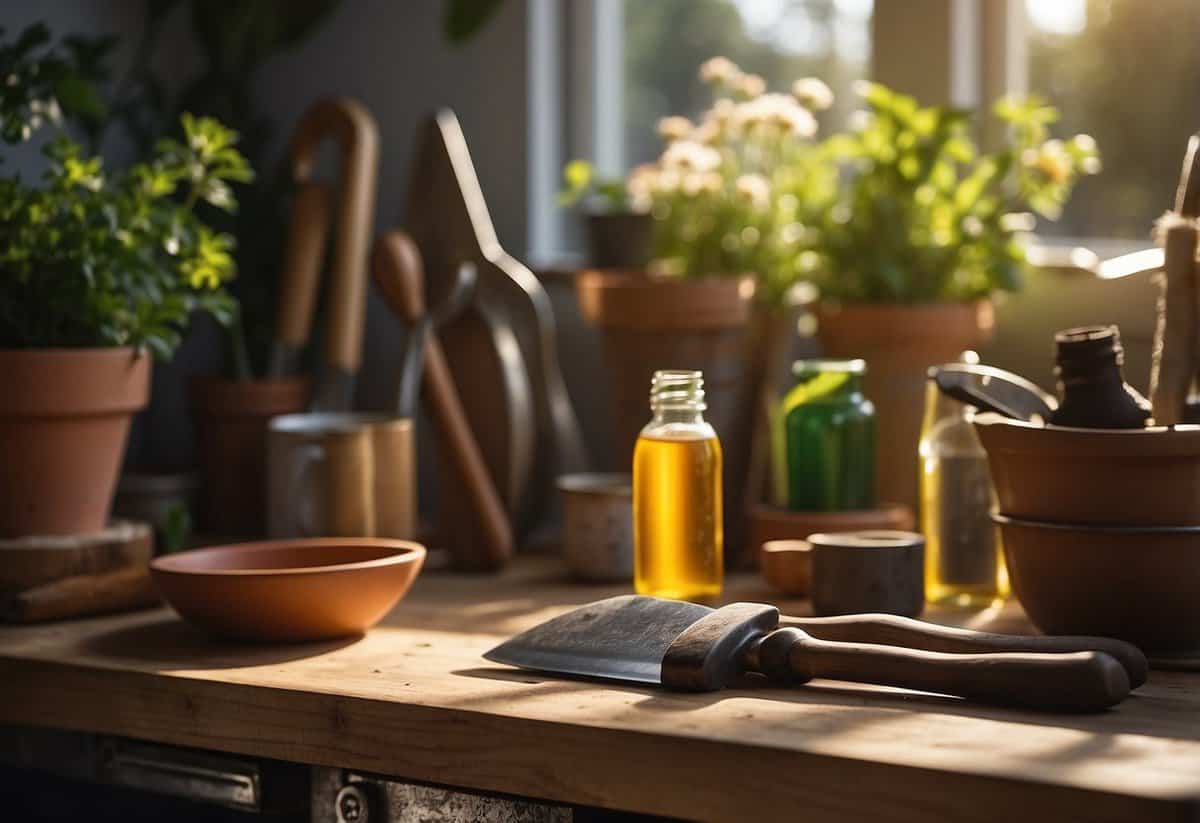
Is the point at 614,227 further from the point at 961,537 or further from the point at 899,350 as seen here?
the point at 961,537

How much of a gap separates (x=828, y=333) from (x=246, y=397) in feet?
2.32

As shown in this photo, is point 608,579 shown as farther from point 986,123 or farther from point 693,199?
point 986,123

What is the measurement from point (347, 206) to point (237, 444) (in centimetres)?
33

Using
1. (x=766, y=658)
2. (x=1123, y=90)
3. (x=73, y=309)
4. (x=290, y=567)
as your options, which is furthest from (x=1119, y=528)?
(x=73, y=309)

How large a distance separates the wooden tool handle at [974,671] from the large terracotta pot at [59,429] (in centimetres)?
69

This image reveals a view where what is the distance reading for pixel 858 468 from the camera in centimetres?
148

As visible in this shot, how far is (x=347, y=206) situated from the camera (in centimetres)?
180

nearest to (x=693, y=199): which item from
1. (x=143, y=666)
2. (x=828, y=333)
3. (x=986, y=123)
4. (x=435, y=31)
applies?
(x=828, y=333)

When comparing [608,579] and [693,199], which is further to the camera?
[693,199]

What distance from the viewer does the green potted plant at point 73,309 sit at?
1.41m

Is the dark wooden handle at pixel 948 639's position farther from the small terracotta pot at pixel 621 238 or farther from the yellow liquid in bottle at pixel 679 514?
the small terracotta pot at pixel 621 238

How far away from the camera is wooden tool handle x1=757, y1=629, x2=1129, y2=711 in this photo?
0.96 meters

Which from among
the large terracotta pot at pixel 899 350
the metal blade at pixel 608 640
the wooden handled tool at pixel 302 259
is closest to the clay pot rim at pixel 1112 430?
the metal blade at pixel 608 640

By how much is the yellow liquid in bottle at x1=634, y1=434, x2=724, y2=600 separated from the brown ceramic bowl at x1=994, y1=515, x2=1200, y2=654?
1.02 feet
